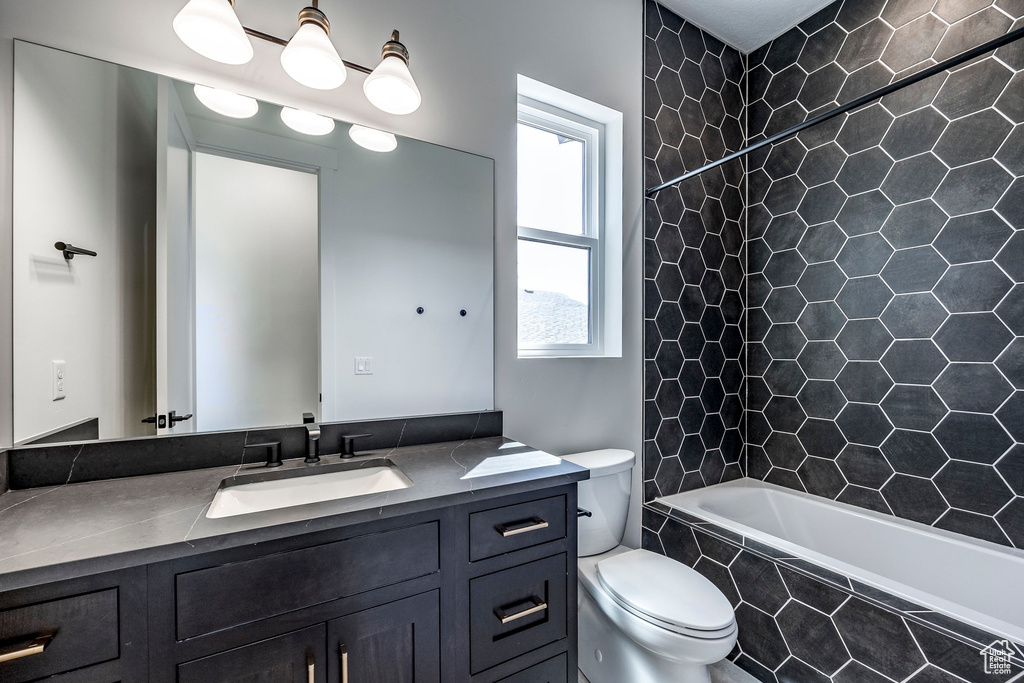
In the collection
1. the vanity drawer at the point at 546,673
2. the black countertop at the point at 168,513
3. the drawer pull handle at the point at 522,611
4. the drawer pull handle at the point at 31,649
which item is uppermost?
the black countertop at the point at 168,513

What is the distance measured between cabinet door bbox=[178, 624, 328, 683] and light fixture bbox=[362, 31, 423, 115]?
144 centimetres

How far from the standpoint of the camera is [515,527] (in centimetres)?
112

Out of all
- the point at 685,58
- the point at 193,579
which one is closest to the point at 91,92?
the point at 193,579

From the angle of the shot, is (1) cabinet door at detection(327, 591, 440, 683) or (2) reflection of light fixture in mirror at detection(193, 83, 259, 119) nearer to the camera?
(1) cabinet door at detection(327, 591, 440, 683)

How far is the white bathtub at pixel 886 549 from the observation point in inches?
58.9

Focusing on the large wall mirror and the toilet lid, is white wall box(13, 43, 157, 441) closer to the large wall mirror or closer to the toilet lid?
the large wall mirror

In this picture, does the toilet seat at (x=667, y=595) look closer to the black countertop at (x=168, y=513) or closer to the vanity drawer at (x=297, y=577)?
the black countertop at (x=168, y=513)

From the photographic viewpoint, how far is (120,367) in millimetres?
1194

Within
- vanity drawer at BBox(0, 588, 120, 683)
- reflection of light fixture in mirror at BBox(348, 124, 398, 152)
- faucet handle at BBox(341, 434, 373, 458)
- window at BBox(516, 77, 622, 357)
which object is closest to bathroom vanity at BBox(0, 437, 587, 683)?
vanity drawer at BBox(0, 588, 120, 683)

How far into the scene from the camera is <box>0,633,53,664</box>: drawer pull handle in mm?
670

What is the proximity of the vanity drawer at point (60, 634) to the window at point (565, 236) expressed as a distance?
59.4 inches

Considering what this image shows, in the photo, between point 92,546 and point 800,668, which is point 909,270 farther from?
point 92,546

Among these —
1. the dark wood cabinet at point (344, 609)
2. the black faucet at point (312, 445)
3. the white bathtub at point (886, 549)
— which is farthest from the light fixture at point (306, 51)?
the white bathtub at point (886, 549)

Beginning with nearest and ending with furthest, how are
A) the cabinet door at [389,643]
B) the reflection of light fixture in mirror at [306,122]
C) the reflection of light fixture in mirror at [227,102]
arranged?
1. the cabinet door at [389,643]
2. the reflection of light fixture in mirror at [227,102]
3. the reflection of light fixture in mirror at [306,122]
